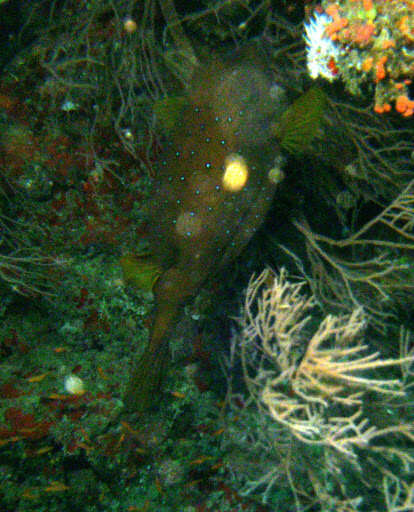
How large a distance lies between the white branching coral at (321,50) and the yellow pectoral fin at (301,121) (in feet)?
0.55

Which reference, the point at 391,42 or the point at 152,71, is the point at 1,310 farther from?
the point at 391,42

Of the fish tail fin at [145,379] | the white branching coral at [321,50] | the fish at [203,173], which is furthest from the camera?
the fish tail fin at [145,379]

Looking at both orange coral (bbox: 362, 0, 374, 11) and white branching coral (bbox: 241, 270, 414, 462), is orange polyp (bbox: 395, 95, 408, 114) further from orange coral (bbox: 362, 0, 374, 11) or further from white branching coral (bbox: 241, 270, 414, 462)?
white branching coral (bbox: 241, 270, 414, 462)

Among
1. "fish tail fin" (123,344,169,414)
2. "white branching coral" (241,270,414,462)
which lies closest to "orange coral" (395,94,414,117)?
"white branching coral" (241,270,414,462)

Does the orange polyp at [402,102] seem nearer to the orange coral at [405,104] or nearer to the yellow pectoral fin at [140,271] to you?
the orange coral at [405,104]

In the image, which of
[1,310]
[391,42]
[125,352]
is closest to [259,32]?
[391,42]

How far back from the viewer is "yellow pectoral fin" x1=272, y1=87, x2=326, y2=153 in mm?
2678

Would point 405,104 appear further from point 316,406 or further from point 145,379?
point 145,379

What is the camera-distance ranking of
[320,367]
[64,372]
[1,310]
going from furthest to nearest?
[1,310]
[64,372]
[320,367]

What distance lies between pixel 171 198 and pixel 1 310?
2149mm

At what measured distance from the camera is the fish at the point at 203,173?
278 cm

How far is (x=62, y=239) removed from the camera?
11.7ft

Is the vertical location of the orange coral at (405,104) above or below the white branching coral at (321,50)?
below

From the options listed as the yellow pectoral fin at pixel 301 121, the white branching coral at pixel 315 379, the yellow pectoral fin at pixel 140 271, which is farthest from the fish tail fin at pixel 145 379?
the yellow pectoral fin at pixel 301 121
